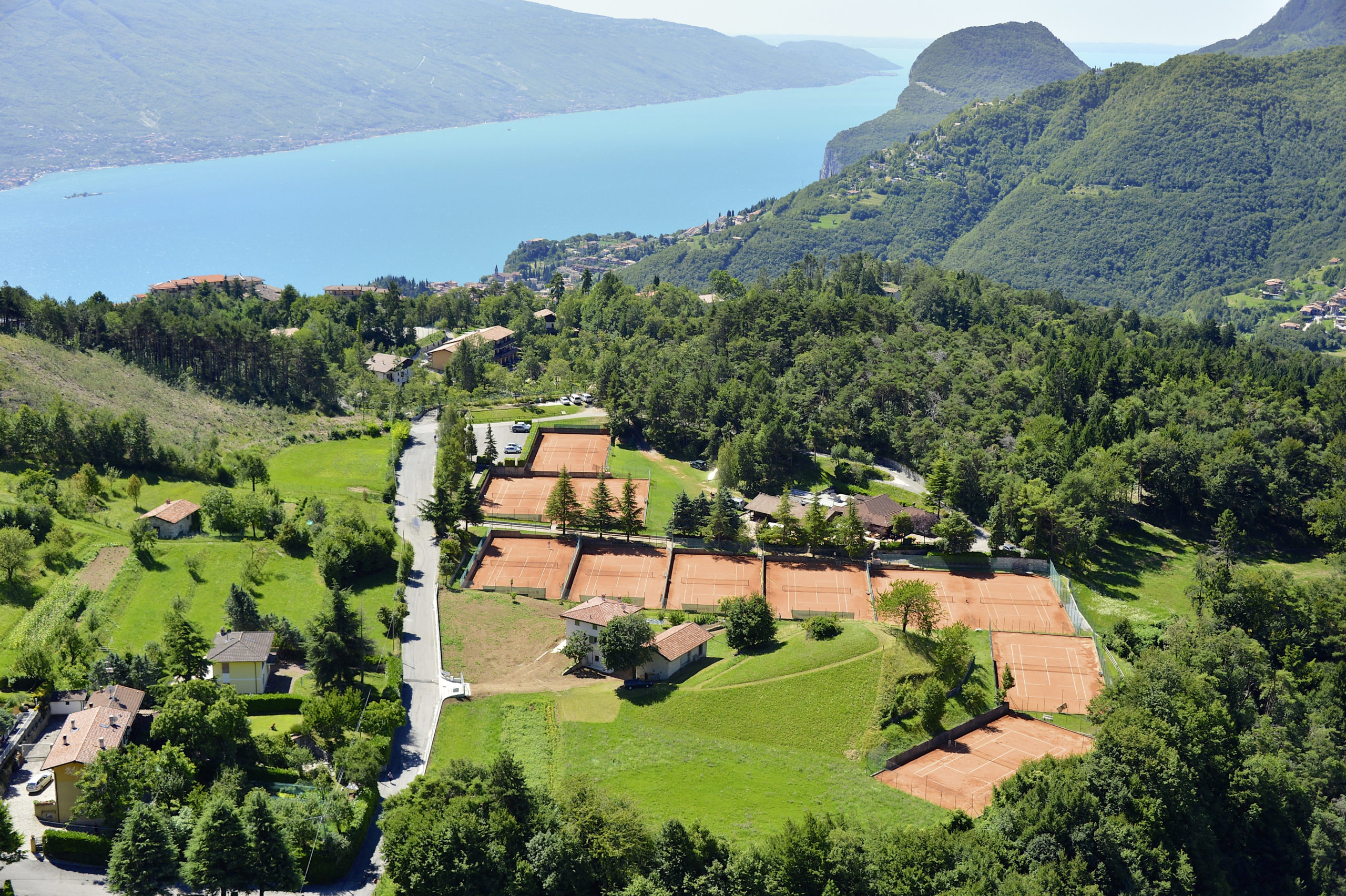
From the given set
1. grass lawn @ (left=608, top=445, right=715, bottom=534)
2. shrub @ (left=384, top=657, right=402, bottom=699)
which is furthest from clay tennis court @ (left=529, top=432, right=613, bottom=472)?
shrub @ (left=384, top=657, right=402, bottom=699)

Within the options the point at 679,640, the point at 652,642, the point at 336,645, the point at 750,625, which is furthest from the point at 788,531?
the point at 336,645

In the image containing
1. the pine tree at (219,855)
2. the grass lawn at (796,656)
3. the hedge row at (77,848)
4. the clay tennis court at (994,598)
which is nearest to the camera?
the pine tree at (219,855)

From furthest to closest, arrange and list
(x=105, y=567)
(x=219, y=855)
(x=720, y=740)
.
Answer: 1. (x=105, y=567)
2. (x=720, y=740)
3. (x=219, y=855)

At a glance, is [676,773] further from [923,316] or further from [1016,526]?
[923,316]

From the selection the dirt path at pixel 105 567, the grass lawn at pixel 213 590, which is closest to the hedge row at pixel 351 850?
the grass lawn at pixel 213 590

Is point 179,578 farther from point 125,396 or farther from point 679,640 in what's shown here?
point 125,396

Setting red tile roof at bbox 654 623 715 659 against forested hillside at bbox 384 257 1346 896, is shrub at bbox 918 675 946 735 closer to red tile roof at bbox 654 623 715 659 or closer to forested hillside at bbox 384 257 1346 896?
forested hillside at bbox 384 257 1346 896

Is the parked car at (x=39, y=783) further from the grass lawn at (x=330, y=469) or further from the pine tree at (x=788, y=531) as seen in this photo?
the pine tree at (x=788, y=531)
